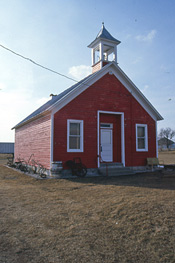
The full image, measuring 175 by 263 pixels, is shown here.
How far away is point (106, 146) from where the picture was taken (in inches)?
588

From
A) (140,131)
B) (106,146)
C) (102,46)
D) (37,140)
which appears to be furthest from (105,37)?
(37,140)

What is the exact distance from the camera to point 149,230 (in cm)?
467

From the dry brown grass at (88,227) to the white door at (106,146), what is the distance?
22.4 feet

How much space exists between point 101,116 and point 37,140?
14.9ft

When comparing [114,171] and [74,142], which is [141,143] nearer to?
[114,171]

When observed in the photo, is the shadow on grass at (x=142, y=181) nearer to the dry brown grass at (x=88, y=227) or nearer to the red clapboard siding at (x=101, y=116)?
the dry brown grass at (x=88, y=227)

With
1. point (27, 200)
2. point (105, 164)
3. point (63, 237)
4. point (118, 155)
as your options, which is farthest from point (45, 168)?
point (63, 237)

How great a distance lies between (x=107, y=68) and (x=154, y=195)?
30.9ft

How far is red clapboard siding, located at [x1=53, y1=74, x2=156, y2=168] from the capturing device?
1291 cm

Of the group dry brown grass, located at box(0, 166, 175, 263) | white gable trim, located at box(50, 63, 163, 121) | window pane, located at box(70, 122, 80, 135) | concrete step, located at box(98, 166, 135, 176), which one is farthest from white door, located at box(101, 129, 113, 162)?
dry brown grass, located at box(0, 166, 175, 263)

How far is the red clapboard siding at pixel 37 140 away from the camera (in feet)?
43.8

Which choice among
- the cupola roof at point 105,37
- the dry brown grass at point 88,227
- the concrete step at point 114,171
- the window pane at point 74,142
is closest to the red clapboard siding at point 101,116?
the window pane at point 74,142

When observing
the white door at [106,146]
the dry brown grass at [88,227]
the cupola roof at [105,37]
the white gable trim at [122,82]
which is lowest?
the dry brown grass at [88,227]

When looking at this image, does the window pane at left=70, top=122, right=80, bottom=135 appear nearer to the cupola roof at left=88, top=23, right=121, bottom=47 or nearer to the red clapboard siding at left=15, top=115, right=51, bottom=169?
the red clapboard siding at left=15, top=115, right=51, bottom=169
